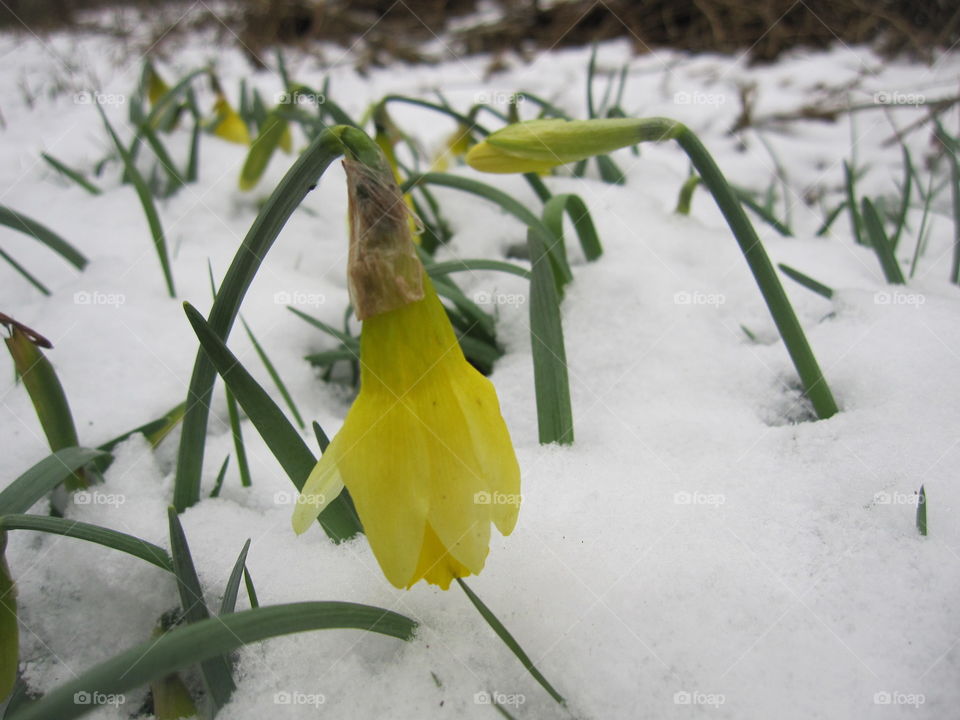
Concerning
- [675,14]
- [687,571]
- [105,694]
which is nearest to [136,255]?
[105,694]

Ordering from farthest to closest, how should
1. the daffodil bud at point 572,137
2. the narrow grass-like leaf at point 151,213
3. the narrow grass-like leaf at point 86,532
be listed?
the narrow grass-like leaf at point 151,213, the daffodil bud at point 572,137, the narrow grass-like leaf at point 86,532

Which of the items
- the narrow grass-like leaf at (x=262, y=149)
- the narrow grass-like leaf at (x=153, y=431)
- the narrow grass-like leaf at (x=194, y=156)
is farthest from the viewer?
the narrow grass-like leaf at (x=194, y=156)

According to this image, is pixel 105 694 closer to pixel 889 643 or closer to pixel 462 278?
pixel 889 643

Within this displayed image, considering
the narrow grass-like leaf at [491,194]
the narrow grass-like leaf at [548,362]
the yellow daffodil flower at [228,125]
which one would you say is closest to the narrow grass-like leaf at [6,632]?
the narrow grass-like leaf at [548,362]

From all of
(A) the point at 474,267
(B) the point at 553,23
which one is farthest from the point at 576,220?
(B) the point at 553,23

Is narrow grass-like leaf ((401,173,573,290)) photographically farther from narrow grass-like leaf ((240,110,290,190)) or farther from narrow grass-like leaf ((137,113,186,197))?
narrow grass-like leaf ((137,113,186,197))

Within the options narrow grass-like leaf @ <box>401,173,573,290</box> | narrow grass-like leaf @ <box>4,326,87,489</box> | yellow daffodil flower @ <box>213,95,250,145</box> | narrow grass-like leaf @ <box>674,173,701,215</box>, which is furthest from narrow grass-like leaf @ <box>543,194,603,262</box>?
yellow daffodil flower @ <box>213,95,250,145</box>

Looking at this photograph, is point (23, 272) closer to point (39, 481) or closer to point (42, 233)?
point (42, 233)

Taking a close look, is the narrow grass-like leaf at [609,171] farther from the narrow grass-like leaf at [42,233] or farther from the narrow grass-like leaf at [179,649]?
the narrow grass-like leaf at [179,649]
